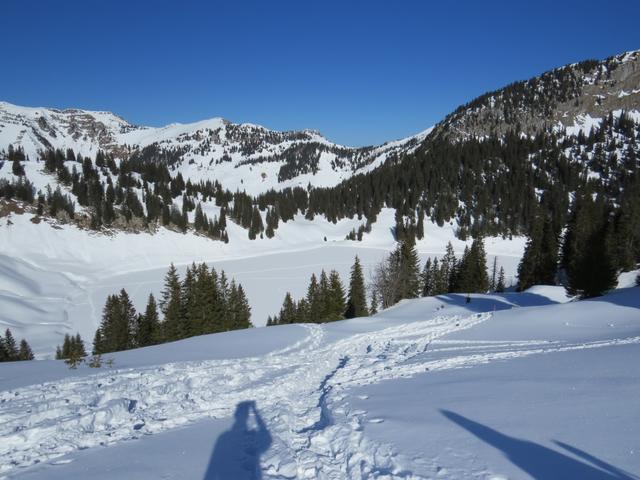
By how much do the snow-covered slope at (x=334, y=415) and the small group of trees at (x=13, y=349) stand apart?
74.3ft

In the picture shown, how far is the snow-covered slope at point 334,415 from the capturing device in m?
5.17

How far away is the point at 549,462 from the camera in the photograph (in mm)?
4777

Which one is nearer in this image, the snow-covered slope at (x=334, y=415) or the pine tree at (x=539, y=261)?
the snow-covered slope at (x=334, y=415)

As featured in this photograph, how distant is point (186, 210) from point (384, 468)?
99720mm

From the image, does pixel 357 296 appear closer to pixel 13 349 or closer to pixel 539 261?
pixel 539 261

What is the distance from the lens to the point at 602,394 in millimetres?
6938

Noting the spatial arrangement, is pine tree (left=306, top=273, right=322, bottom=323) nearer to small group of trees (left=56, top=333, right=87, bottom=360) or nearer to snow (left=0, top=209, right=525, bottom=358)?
snow (left=0, top=209, right=525, bottom=358)

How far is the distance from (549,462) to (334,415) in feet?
12.9

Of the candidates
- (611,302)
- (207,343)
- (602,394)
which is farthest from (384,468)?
(611,302)

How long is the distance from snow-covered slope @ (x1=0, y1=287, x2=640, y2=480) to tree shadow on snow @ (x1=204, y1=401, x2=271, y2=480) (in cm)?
3

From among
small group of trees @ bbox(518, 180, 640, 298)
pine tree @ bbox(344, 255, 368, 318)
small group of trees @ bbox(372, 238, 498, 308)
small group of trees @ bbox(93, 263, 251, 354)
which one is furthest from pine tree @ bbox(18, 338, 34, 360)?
small group of trees @ bbox(518, 180, 640, 298)

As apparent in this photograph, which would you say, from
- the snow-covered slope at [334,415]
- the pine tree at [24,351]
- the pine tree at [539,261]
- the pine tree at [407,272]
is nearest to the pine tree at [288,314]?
the pine tree at [407,272]

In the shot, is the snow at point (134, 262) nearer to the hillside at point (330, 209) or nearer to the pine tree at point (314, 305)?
the hillside at point (330, 209)

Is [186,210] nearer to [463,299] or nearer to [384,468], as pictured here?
[463,299]
